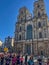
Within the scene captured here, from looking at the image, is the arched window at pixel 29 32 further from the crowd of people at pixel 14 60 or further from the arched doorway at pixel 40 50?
the crowd of people at pixel 14 60

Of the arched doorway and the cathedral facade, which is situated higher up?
the cathedral facade

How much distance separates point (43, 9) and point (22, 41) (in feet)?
35.1

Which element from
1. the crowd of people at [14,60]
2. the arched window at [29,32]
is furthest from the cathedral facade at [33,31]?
the crowd of people at [14,60]

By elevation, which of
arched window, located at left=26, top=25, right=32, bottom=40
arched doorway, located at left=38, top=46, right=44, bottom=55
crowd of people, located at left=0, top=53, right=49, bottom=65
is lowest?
crowd of people, located at left=0, top=53, right=49, bottom=65

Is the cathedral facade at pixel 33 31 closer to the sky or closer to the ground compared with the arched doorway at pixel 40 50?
closer to the sky

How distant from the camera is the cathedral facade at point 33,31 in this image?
35125 millimetres

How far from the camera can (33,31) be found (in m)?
37.2

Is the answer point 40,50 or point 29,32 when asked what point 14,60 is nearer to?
point 40,50

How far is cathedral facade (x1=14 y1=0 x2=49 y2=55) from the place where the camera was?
35.1 meters

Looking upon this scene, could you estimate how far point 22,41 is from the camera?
126ft

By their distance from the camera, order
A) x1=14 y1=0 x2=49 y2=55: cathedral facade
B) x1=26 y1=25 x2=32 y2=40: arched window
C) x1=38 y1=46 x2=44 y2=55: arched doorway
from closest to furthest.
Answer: x1=38 y1=46 x2=44 y2=55: arched doorway, x1=14 y1=0 x2=49 y2=55: cathedral facade, x1=26 y1=25 x2=32 y2=40: arched window

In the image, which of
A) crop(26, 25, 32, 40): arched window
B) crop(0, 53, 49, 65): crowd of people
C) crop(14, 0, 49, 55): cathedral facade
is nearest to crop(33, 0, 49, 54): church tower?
crop(14, 0, 49, 55): cathedral facade

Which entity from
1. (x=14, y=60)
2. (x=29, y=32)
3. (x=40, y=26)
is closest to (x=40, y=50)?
(x=29, y=32)

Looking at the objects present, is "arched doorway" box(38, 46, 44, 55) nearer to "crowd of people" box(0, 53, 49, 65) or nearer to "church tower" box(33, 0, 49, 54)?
"church tower" box(33, 0, 49, 54)
